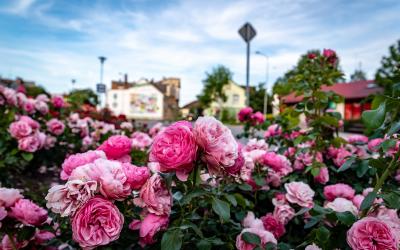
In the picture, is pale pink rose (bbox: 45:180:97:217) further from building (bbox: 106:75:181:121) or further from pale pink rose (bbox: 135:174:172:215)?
building (bbox: 106:75:181:121)

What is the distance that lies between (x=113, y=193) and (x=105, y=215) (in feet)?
0.21

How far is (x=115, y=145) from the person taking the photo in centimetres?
131

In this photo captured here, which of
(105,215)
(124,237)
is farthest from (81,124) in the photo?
(105,215)

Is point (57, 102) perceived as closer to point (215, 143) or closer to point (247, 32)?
point (215, 143)

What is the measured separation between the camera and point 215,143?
0.95 m

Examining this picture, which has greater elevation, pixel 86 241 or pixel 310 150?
pixel 310 150

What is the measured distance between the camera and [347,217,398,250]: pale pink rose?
0.99 metres

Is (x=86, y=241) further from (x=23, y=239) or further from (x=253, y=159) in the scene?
(x=253, y=159)

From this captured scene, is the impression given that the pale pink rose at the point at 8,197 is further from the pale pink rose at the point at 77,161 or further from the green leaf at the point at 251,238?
the green leaf at the point at 251,238

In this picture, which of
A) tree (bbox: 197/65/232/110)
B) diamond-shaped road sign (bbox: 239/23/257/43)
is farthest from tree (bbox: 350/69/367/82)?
diamond-shaped road sign (bbox: 239/23/257/43)

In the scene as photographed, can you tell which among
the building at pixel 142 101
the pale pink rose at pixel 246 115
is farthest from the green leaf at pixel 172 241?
the building at pixel 142 101

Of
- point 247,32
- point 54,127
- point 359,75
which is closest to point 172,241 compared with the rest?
point 54,127

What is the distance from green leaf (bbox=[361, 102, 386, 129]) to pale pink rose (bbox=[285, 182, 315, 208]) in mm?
797

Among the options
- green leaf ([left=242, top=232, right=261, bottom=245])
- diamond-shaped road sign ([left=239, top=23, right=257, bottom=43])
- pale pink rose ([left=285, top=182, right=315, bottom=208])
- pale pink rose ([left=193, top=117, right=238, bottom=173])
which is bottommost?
green leaf ([left=242, top=232, right=261, bottom=245])
